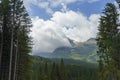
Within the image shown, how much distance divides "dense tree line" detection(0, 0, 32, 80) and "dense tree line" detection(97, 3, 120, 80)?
498 inches

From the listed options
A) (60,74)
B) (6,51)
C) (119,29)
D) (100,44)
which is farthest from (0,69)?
(60,74)

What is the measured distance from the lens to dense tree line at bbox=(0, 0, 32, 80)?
A: 4356 cm

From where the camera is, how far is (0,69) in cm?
4878

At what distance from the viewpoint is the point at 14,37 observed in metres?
47.7

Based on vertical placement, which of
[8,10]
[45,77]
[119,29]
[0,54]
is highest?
[8,10]

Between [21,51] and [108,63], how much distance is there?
15679mm

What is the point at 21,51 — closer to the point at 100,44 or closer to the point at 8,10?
the point at 8,10

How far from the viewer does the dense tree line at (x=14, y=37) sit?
43559mm

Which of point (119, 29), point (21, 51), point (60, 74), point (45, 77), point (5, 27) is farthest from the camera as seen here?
point (45, 77)

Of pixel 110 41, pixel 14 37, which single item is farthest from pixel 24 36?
pixel 110 41

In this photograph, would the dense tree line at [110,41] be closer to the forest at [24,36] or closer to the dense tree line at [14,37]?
the forest at [24,36]

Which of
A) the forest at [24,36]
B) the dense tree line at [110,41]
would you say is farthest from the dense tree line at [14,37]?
the dense tree line at [110,41]

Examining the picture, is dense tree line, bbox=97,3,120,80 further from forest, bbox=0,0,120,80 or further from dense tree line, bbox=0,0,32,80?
dense tree line, bbox=0,0,32,80

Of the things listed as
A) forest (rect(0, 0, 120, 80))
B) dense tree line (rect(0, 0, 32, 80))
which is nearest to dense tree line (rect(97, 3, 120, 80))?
forest (rect(0, 0, 120, 80))
